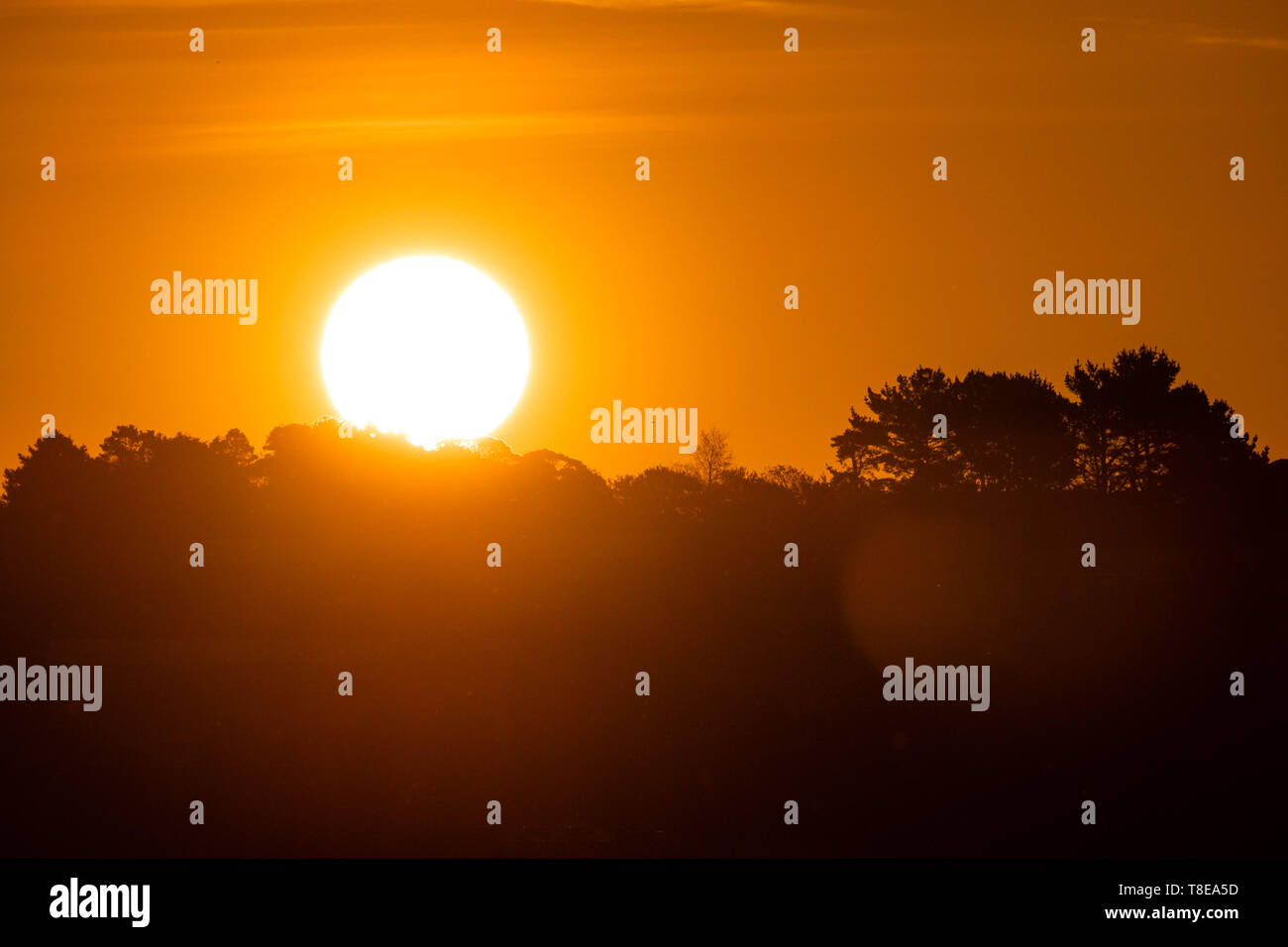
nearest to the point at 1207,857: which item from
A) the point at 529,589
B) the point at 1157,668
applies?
the point at 1157,668

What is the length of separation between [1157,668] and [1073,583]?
600 centimetres

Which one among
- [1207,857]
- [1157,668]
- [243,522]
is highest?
[243,522]
